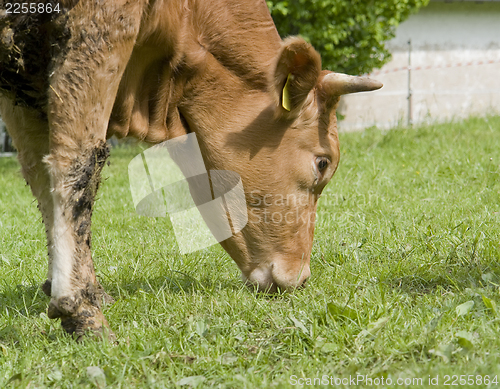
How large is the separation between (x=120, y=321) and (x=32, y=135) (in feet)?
3.83

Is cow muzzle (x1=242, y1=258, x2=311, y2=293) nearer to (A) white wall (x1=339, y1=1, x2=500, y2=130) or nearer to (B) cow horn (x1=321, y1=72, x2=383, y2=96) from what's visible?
(B) cow horn (x1=321, y1=72, x2=383, y2=96)

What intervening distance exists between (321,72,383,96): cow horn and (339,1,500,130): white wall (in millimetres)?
12513

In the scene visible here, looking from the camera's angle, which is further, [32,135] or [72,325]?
[32,135]

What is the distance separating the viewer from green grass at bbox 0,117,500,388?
2.41 meters

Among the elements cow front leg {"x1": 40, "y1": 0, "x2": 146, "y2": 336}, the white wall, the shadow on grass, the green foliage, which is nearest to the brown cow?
cow front leg {"x1": 40, "y1": 0, "x2": 146, "y2": 336}

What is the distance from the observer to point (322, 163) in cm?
343

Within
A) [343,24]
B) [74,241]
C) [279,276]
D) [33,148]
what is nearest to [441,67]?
[343,24]

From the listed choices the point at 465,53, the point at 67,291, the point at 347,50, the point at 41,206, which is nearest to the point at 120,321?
the point at 67,291

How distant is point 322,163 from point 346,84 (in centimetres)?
49

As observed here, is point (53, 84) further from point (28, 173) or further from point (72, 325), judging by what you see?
point (72, 325)

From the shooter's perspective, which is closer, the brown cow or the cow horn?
the brown cow

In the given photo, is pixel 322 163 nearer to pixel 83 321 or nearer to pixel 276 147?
pixel 276 147

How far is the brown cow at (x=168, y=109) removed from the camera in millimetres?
2652

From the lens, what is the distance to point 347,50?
1107 centimetres
